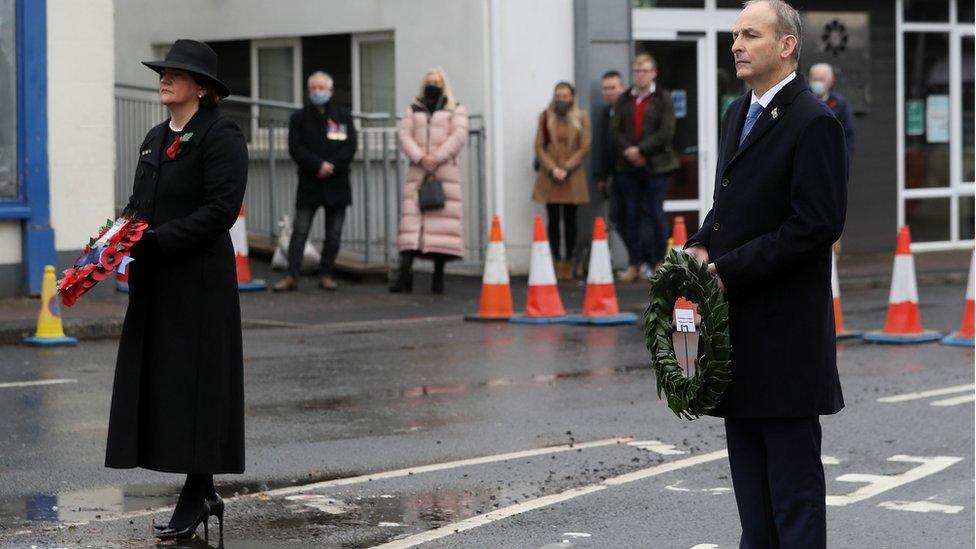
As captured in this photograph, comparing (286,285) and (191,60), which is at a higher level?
(191,60)

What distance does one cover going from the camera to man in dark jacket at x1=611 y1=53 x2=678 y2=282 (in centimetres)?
1759

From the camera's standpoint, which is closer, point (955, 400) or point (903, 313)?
point (955, 400)

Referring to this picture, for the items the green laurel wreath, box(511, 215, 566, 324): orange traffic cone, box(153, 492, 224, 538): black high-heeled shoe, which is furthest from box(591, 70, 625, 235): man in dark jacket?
the green laurel wreath

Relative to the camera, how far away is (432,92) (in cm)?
1633

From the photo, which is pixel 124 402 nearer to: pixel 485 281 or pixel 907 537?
pixel 907 537

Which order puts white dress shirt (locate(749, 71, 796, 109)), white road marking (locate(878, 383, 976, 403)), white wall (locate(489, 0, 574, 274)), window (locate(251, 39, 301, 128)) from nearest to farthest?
white dress shirt (locate(749, 71, 796, 109)), white road marking (locate(878, 383, 976, 403)), white wall (locate(489, 0, 574, 274)), window (locate(251, 39, 301, 128))

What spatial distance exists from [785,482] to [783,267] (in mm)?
629

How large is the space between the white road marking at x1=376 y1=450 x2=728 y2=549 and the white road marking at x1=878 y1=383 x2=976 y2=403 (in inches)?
82.8

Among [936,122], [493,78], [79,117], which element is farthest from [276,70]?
[936,122]

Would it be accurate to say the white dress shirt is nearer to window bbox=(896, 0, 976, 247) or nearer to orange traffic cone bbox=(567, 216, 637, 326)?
orange traffic cone bbox=(567, 216, 637, 326)

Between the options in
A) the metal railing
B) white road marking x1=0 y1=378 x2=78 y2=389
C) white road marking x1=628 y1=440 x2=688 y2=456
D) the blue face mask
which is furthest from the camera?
the metal railing

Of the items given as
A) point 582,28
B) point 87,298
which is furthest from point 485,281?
point 582,28

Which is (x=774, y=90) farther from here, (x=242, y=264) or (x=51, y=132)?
(x=242, y=264)

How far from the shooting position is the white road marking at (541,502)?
22.0 ft
